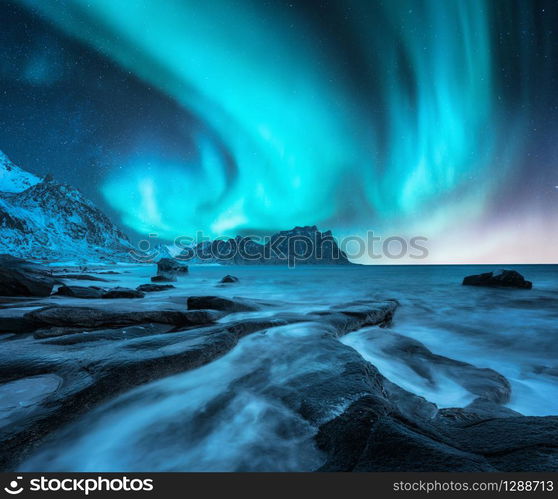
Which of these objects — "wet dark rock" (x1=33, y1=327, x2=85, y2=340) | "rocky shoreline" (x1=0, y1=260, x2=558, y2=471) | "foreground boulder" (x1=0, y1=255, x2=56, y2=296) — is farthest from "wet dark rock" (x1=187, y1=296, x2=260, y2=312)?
"foreground boulder" (x1=0, y1=255, x2=56, y2=296)

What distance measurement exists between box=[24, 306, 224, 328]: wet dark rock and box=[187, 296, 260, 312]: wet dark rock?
0.87m

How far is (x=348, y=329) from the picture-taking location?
6145mm

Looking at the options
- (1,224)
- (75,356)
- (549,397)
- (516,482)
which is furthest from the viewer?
(1,224)

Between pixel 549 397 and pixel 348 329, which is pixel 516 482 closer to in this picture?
pixel 549 397

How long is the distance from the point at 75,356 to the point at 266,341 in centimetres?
Answer: 279

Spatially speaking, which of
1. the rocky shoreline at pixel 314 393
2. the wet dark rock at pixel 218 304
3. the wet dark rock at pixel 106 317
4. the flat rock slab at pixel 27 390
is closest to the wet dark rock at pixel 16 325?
the rocky shoreline at pixel 314 393

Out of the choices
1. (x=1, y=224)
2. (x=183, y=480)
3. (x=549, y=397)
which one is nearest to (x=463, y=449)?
(x=183, y=480)

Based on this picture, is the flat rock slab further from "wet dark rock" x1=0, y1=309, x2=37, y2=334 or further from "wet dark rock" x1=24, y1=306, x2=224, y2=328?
"wet dark rock" x1=0, y1=309, x2=37, y2=334

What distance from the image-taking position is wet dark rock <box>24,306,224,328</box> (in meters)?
5.30

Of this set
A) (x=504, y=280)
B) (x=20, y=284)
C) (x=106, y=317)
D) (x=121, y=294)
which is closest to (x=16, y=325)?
(x=106, y=317)

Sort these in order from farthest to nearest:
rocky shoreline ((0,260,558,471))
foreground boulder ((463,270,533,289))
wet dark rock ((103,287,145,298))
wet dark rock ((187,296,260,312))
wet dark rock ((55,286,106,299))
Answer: foreground boulder ((463,270,533,289)) → wet dark rock ((55,286,106,299)) → wet dark rock ((103,287,145,298)) → wet dark rock ((187,296,260,312)) → rocky shoreline ((0,260,558,471))

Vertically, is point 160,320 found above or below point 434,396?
above

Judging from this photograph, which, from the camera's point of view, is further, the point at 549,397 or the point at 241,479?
the point at 549,397

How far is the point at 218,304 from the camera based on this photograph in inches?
293
